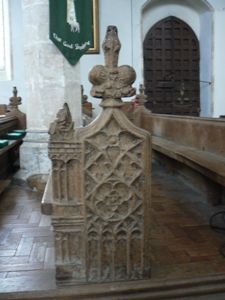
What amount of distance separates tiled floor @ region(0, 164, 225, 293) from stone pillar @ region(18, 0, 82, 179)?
53cm

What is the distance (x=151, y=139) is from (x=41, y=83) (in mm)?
2363

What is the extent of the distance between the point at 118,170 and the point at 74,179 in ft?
0.70

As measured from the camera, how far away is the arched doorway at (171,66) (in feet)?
29.2

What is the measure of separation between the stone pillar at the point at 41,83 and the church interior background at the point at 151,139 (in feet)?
0.03

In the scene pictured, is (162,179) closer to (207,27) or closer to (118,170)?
(118,170)

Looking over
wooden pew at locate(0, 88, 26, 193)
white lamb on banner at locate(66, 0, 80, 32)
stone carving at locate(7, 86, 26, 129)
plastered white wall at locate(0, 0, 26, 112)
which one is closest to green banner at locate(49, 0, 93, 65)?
white lamb on banner at locate(66, 0, 80, 32)

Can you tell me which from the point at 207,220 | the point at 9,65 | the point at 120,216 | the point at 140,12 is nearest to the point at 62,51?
the point at 207,220

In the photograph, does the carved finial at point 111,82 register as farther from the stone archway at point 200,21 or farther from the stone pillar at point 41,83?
the stone archway at point 200,21

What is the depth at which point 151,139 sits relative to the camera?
5.84 ft

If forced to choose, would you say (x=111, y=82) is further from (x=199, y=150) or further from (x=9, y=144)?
(x=9, y=144)

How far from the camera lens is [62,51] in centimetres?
377

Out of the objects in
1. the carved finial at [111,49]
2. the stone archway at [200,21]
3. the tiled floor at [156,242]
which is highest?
the stone archway at [200,21]

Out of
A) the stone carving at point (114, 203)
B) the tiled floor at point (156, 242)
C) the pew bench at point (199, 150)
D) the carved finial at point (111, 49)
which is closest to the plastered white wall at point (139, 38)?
the pew bench at point (199, 150)

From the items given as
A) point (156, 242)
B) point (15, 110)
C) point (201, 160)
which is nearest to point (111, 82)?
point (156, 242)
